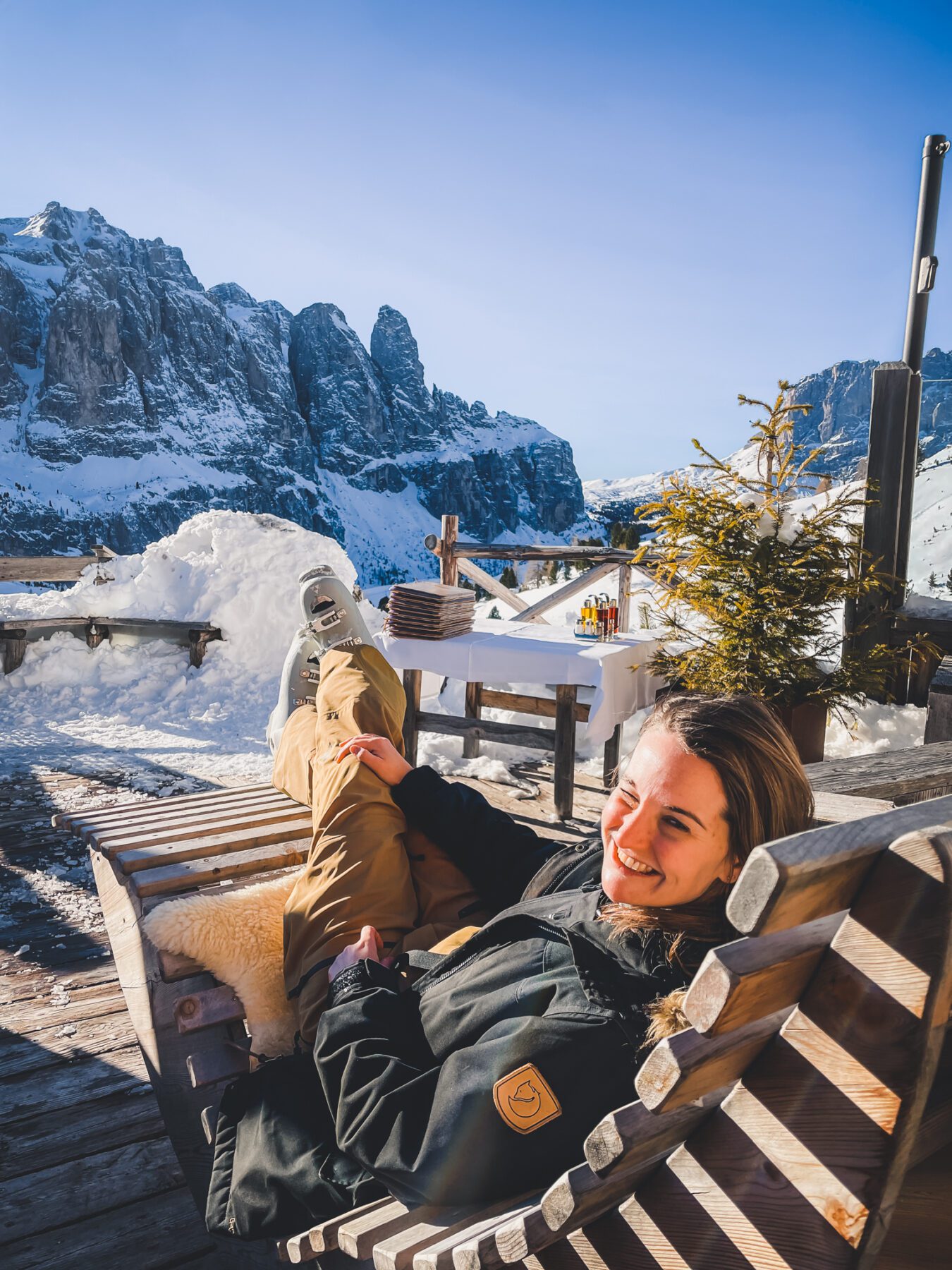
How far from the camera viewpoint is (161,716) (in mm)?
7695

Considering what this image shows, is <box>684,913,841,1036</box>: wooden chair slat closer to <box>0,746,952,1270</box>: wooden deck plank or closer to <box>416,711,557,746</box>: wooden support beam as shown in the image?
<box>0,746,952,1270</box>: wooden deck plank

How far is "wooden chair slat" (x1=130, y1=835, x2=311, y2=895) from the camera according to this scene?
2.21m

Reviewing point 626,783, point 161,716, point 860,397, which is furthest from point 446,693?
point 860,397

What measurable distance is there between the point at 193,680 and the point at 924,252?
7467mm

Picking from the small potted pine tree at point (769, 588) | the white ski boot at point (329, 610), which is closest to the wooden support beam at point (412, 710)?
the white ski boot at point (329, 610)

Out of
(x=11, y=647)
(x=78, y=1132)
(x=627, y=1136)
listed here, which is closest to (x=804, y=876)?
(x=627, y=1136)

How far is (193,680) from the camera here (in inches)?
336

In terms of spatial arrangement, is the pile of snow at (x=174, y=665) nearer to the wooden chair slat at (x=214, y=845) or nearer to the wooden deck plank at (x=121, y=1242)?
the wooden chair slat at (x=214, y=845)

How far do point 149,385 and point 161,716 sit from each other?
12697 cm

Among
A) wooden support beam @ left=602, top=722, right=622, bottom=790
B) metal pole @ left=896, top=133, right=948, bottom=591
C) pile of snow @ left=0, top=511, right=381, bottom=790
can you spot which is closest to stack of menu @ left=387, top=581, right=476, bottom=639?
wooden support beam @ left=602, top=722, right=622, bottom=790

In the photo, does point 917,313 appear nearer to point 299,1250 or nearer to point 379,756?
point 379,756

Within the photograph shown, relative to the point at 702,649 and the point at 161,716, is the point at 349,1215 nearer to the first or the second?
the point at 702,649

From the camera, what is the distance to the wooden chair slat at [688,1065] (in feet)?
2.30

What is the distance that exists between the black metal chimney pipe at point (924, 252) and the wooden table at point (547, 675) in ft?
8.62
